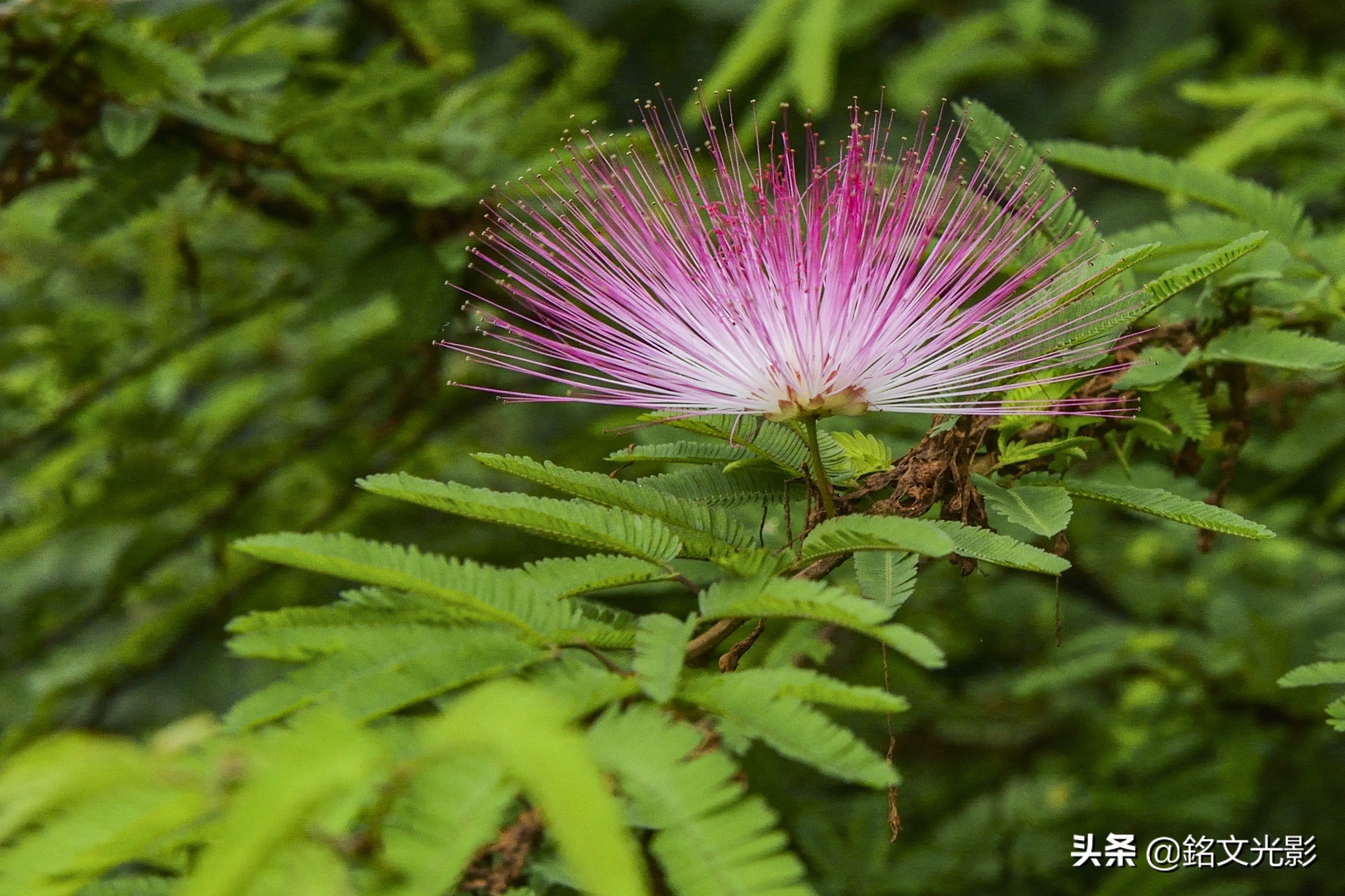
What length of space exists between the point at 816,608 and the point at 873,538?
0.16 meters

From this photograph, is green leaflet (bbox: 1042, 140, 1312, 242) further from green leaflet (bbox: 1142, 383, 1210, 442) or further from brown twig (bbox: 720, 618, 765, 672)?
brown twig (bbox: 720, 618, 765, 672)

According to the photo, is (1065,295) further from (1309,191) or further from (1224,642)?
(1224,642)

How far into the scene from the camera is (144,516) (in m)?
3.07

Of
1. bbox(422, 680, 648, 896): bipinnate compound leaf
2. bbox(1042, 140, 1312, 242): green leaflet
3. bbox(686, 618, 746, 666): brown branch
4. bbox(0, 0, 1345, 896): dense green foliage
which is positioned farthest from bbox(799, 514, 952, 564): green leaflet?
bbox(1042, 140, 1312, 242): green leaflet

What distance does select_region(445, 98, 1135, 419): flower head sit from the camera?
1444 mm

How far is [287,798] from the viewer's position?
30.6 inches

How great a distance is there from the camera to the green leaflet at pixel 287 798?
2.48ft

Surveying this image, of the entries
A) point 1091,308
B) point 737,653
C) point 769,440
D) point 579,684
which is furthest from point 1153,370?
point 579,684

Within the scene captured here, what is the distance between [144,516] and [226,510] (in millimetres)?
191

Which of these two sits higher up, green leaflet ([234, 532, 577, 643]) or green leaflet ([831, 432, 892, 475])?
green leaflet ([831, 432, 892, 475])

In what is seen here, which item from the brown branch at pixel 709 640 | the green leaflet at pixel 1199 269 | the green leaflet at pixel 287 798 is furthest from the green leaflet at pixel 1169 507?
the green leaflet at pixel 287 798

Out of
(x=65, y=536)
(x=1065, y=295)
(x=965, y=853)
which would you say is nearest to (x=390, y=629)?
(x=1065, y=295)

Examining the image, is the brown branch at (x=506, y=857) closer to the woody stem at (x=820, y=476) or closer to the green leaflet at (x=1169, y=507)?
the woody stem at (x=820, y=476)

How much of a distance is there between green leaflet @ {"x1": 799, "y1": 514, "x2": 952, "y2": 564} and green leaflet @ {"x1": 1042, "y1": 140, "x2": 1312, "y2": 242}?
993 millimetres
